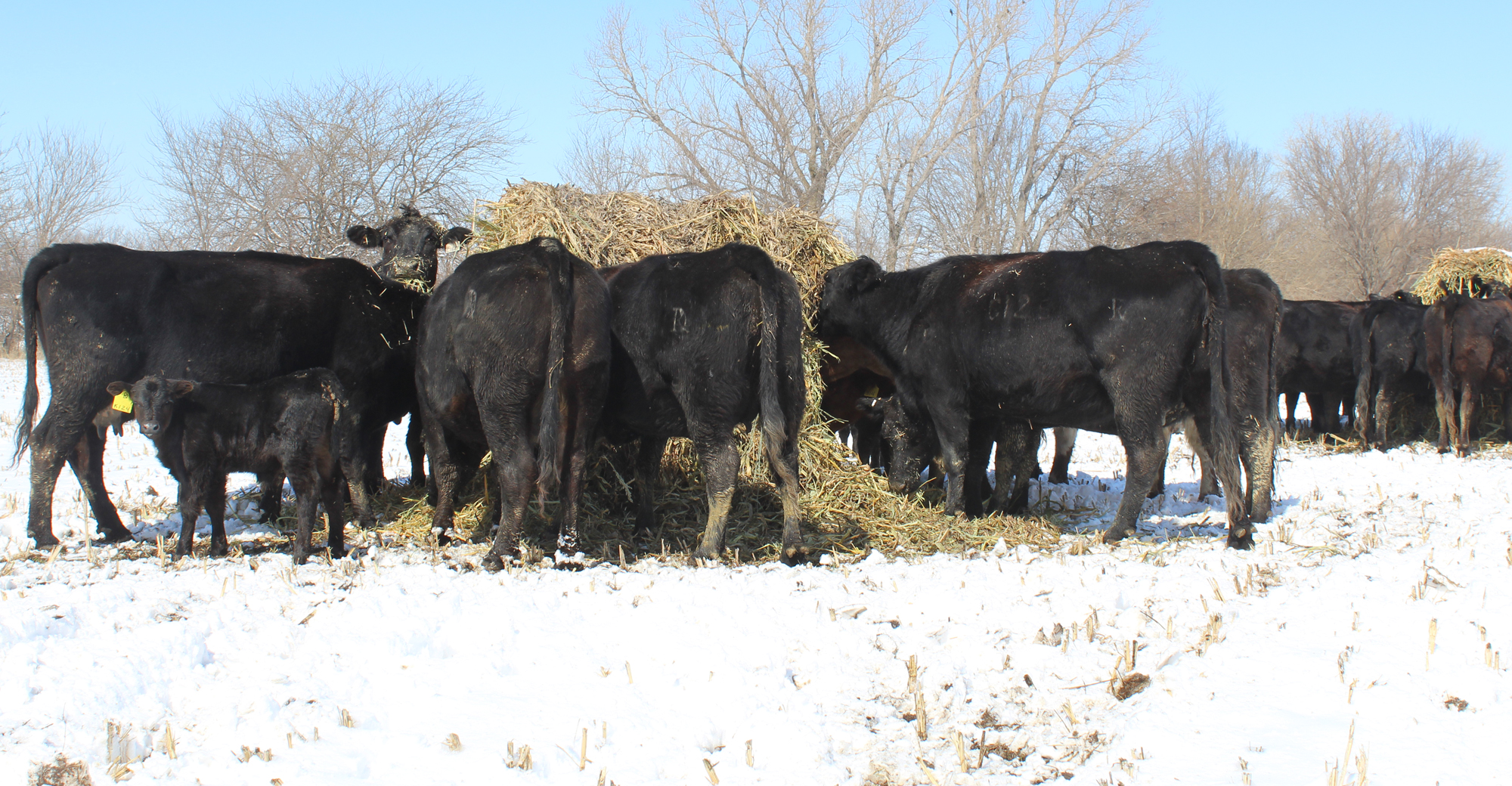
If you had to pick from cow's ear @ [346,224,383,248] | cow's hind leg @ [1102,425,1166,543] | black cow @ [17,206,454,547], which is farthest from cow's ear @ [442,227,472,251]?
cow's hind leg @ [1102,425,1166,543]

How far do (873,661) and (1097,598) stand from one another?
4.62 ft

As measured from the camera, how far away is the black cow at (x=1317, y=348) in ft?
43.7

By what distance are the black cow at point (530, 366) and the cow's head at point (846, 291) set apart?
8.96ft

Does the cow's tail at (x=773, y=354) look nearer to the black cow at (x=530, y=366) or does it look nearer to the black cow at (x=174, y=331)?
the black cow at (x=530, y=366)

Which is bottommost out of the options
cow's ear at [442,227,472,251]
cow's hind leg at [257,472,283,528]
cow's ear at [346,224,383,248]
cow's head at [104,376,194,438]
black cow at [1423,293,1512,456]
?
cow's hind leg at [257,472,283,528]

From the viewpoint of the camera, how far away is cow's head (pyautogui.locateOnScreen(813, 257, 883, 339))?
8133 millimetres

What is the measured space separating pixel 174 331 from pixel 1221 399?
274 inches

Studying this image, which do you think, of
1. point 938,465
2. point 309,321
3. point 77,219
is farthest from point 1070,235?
point 77,219

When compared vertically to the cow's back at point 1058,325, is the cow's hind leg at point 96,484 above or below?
below

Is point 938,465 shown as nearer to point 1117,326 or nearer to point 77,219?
point 1117,326

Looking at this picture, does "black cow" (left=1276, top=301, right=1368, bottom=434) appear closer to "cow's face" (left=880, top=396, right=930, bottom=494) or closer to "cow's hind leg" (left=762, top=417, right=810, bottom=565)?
"cow's face" (left=880, top=396, right=930, bottom=494)

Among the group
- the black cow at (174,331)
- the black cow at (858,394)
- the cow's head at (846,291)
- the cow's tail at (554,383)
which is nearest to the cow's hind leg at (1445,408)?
the black cow at (858,394)

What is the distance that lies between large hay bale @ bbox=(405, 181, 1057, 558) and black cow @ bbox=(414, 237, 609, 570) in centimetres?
75

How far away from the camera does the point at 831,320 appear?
8.35 metres
